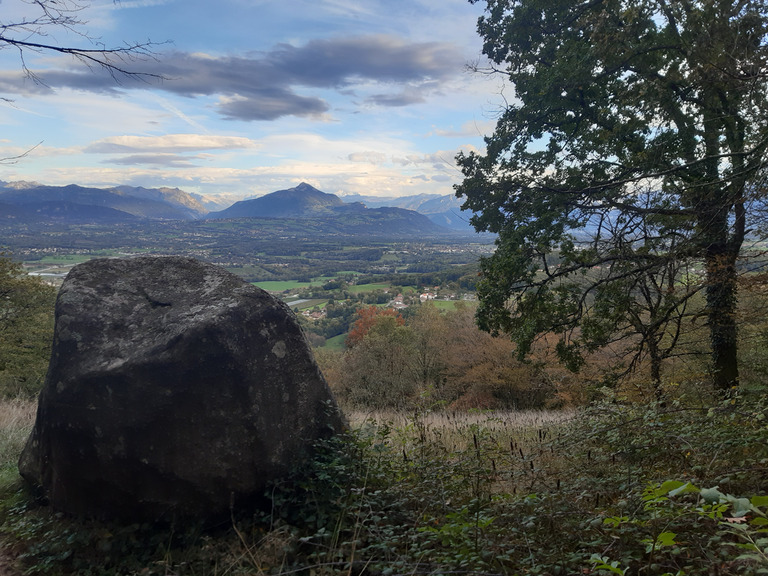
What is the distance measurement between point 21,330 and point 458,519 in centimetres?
2664

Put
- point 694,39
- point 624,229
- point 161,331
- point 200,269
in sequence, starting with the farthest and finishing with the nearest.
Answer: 1. point 624,229
2. point 694,39
3. point 200,269
4. point 161,331

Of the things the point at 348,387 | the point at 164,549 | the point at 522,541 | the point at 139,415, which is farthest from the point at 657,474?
the point at 348,387

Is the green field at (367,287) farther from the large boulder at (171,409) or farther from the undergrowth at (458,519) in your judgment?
the undergrowth at (458,519)

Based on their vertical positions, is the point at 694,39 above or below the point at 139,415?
above

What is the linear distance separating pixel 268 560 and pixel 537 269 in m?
8.25

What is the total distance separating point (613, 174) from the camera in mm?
10195

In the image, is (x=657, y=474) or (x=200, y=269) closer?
(x=657, y=474)

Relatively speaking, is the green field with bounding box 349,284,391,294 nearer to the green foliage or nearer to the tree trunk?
the green foliage

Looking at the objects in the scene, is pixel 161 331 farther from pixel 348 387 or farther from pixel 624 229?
pixel 348 387

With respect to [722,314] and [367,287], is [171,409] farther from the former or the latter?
[367,287]

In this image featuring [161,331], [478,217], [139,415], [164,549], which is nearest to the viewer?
[164,549]

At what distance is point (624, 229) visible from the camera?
9.25 m

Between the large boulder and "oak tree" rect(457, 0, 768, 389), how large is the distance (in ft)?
20.3

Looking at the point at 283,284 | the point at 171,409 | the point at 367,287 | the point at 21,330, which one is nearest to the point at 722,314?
the point at 171,409
